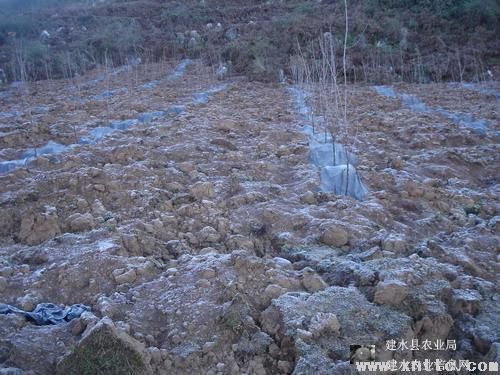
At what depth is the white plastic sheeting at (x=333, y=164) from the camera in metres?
3.35

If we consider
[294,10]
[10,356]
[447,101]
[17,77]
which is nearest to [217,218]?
[10,356]

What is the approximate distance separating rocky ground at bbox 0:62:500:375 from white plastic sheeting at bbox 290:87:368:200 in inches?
4.3

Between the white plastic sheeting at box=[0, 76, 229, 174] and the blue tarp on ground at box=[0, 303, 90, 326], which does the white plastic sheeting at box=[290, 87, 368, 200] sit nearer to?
the white plastic sheeting at box=[0, 76, 229, 174]

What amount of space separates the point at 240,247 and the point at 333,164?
148cm

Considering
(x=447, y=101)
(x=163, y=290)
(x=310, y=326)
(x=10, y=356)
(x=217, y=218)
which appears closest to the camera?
(x=10, y=356)

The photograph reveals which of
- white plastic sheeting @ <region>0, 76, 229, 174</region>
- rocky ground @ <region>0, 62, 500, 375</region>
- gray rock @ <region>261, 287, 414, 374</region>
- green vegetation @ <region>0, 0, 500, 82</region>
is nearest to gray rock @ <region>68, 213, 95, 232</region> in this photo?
rocky ground @ <region>0, 62, 500, 375</region>

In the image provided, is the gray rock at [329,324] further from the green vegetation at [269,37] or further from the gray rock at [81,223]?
the green vegetation at [269,37]

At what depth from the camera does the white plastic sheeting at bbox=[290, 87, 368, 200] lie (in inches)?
132

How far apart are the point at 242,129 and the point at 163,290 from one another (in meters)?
3.14

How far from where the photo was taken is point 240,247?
2.55m

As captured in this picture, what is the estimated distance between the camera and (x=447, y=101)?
646cm

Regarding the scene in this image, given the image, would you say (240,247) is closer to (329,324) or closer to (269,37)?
(329,324)

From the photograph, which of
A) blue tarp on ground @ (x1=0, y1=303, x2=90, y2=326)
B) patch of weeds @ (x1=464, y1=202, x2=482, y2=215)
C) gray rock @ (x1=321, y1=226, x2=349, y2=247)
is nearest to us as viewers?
blue tarp on ground @ (x1=0, y1=303, x2=90, y2=326)

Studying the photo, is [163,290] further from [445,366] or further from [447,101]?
[447,101]
